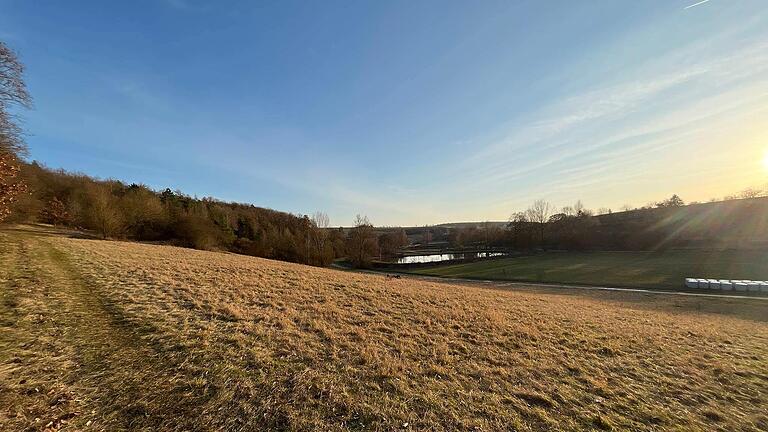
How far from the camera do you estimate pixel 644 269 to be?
4859 centimetres

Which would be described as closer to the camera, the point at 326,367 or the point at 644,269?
the point at 326,367

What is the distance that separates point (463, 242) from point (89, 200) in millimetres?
121026

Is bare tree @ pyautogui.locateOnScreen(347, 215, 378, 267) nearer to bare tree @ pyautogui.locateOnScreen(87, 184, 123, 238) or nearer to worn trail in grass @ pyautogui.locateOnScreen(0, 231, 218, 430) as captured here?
bare tree @ pyautogui.locateOnScreen(87, 184, 123, 238)

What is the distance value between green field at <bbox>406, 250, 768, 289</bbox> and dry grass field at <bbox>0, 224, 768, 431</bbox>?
36791 millimetres

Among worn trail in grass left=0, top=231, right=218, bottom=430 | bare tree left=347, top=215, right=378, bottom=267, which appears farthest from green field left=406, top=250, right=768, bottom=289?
worn trail in grass left=0, top=231, right=218, bottom=430

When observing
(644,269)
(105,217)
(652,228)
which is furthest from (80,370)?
(652,228)

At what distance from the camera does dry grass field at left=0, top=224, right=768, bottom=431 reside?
15.4 ft

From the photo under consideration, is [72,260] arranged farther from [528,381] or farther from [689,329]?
[689,329]

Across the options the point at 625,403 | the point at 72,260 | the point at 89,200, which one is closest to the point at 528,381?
the point at 625,403

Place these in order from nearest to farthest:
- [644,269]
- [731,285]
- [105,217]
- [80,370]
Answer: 1. [80,370]
2. [731,285]
3. [105,217]
4. [644,269]

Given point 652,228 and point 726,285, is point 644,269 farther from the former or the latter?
point 652,228

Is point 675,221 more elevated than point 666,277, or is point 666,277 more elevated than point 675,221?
point 675,221

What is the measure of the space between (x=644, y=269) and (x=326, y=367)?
6153 cm

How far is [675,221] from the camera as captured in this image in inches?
3118
